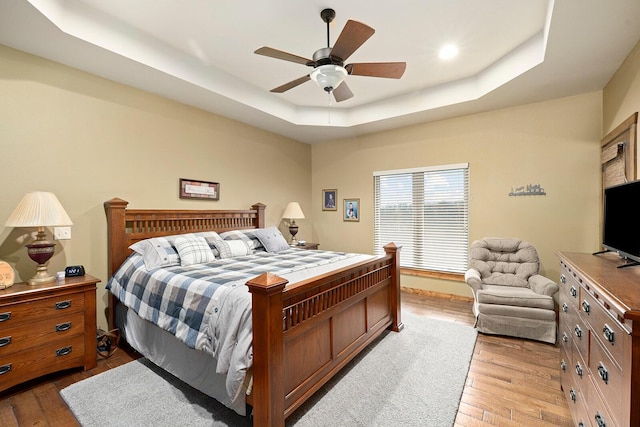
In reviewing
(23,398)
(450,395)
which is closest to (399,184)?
(450,395)

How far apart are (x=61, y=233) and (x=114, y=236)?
41cm

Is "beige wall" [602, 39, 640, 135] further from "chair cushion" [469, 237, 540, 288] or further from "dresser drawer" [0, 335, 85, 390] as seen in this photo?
"dresser drawer" [0, 335, 85, 390]

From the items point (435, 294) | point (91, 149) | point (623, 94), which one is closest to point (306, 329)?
point (91, 149)

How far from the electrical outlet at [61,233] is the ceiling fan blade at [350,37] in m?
2.89

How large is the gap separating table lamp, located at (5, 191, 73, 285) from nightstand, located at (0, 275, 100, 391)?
6.9 inches

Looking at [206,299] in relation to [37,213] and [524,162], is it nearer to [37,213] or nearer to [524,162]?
[37,213]

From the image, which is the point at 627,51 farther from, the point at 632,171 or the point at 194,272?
the point at 194,272

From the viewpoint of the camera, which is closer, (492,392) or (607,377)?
(607,377)

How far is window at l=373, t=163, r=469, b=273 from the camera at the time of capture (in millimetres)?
4332

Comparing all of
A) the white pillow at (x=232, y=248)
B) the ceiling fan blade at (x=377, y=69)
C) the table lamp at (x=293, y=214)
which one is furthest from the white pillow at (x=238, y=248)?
the ceiling fan blade at (x=377, y=69)

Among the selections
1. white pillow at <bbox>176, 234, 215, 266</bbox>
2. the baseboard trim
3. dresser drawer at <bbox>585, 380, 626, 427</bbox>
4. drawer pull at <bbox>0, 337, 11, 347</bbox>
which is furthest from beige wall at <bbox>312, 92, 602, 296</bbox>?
drawer pull at <bbox>0, 337, 11, 347</bbox>

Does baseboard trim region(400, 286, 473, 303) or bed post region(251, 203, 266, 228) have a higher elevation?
bed post region(251, 203, 266, 228)

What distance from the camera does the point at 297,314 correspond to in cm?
185

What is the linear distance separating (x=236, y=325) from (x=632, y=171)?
139 inches
